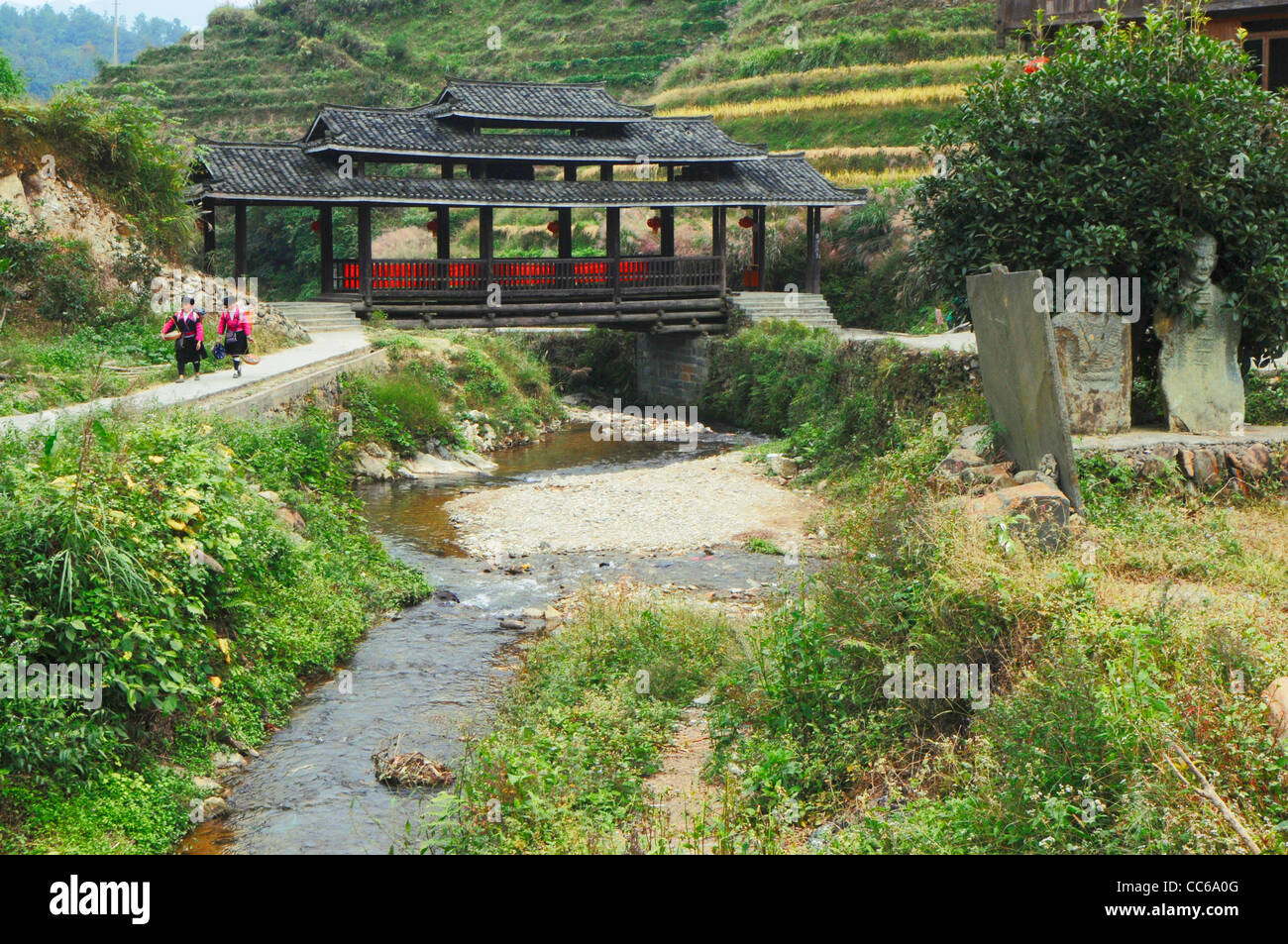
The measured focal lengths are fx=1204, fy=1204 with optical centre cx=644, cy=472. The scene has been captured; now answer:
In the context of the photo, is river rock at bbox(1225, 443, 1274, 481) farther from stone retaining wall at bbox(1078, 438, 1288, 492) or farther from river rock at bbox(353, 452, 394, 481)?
river rock at bbox(353, 452, 394, 481)

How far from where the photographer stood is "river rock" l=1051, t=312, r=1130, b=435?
35.5 feet

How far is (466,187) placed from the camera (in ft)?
83.4

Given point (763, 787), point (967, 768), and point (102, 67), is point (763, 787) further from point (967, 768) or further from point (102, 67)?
point (102, 67)

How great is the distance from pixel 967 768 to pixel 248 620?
6.16m

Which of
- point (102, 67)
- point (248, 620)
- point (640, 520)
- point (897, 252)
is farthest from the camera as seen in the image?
point (102, 67)

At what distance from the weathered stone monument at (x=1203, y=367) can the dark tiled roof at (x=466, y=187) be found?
16621 millimetres

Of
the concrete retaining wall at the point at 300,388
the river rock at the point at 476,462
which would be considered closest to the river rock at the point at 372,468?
the concrete retaining wall at the point at 300,388

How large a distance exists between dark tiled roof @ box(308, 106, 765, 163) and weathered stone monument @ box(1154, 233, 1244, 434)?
17398 mm

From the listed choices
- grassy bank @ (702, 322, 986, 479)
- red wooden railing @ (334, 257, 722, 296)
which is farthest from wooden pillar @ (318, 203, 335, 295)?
grassy bank @ (702, 322, 986, 479)

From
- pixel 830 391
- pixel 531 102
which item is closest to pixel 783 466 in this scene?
pixel 830 391

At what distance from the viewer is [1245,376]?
490 inches

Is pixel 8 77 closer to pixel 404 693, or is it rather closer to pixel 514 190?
pixel 514 190

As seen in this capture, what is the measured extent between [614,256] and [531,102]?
4.05 meters
